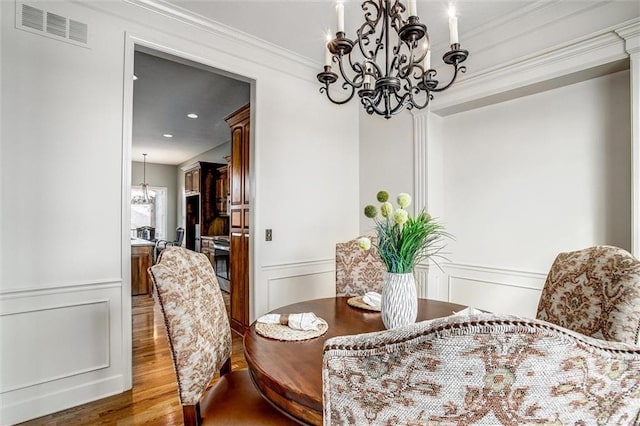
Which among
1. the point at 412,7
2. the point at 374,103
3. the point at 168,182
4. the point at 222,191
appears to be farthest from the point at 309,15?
the point at 168,182

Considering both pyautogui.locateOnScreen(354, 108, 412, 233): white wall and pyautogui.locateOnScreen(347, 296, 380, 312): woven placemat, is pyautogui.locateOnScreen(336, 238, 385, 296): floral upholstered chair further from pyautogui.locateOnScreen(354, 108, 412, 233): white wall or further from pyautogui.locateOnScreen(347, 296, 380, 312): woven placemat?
pyautogui.locateOnScreen(354, 108, 412, 233): white wall

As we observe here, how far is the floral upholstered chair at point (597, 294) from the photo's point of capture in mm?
1084

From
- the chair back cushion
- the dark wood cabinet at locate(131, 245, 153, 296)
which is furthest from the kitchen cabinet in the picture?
the chair back cushion

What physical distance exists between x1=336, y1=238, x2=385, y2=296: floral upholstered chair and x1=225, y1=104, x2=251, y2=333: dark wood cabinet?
1.19 m

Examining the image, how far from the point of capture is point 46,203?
192 centimetres

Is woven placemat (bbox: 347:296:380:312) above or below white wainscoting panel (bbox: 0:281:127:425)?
above

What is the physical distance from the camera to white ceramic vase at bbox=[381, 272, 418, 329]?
50.5 inches

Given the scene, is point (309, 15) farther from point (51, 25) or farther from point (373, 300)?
point (373, 300)

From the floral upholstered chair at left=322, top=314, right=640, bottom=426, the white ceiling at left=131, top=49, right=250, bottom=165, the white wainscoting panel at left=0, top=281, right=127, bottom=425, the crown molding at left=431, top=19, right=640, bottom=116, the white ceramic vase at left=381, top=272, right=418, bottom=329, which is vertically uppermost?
the white ceiling at left=131, top=49, right=250, bottom=165

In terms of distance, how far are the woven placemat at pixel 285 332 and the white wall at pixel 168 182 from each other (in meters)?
8.07

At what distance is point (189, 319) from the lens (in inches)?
45.1

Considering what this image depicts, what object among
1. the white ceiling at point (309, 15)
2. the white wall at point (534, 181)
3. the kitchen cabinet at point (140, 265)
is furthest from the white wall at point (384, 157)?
the kitchen cabinet at point (140, 265)

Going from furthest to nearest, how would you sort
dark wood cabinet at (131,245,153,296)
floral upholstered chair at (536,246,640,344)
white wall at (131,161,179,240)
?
white wall at (131,161,179,240), dark wood cabinet at (131,245,153,296), floral upholstered chair at (536,246,640,344)

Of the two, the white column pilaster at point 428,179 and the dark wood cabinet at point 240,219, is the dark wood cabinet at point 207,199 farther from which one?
the white column pilaster at point 428,179
